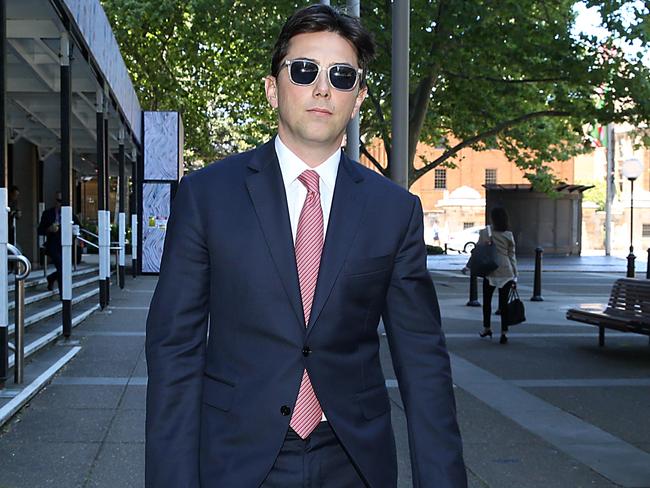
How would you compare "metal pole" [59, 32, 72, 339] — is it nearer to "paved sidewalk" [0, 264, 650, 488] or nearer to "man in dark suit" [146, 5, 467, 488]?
"paved sidewalk" [0, 264, 650, 488]

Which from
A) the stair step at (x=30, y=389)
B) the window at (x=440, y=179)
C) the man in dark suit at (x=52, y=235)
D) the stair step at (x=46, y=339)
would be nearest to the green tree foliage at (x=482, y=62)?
the man in dark suit at (x=52, y=235)

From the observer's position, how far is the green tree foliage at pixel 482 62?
2175 centimetres

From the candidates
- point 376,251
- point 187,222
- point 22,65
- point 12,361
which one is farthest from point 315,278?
point 22,65

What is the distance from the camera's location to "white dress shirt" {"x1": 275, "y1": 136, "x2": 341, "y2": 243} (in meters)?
2.40

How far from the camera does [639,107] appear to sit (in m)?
21.7

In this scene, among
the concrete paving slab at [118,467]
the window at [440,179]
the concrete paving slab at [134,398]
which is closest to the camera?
the concrete paving slab at [118,467]

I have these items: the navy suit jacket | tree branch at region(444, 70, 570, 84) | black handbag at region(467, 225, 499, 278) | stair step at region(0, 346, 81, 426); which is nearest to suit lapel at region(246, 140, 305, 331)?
the navy suit jacket

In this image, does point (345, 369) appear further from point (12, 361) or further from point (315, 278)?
point (12, 361)

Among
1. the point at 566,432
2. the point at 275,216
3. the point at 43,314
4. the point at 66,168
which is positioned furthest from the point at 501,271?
the point at 275,216

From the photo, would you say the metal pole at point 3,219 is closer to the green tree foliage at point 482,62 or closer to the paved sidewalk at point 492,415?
the paved sidewalk at point 492,415

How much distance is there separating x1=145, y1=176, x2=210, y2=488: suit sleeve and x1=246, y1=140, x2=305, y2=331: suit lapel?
0.53 ft

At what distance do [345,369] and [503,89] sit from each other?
77.1ft

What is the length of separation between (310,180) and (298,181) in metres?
0.04

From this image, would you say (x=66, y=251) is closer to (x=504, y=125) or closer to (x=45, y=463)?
(x=45, y=463)
